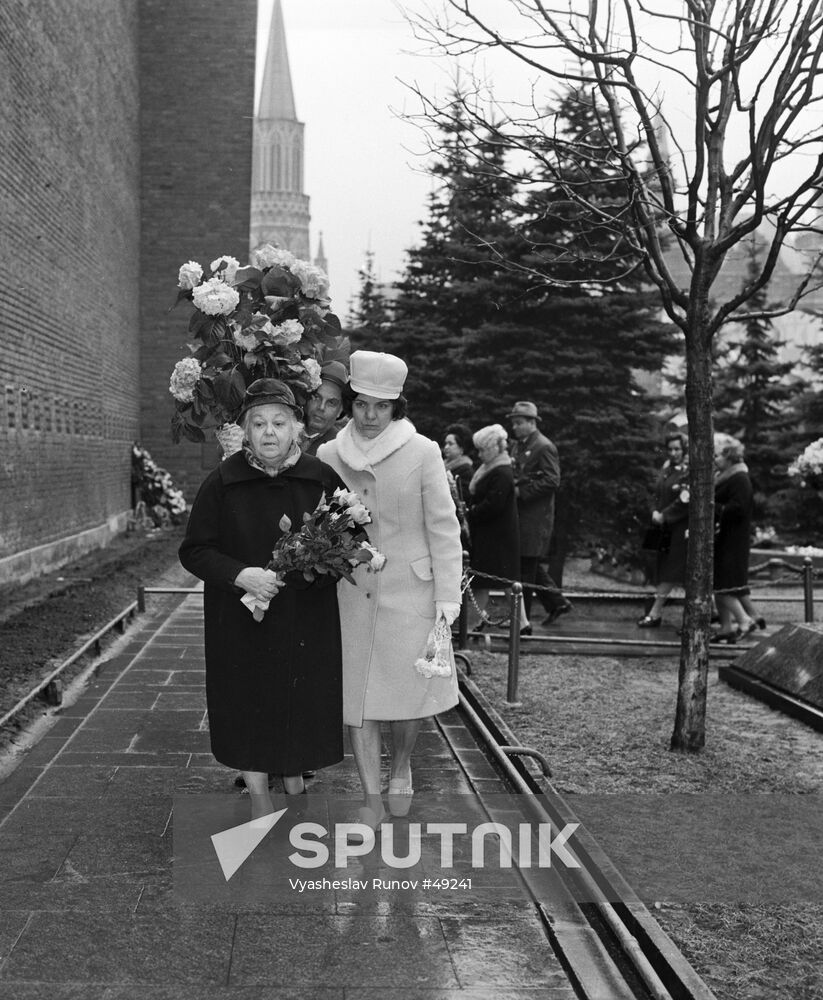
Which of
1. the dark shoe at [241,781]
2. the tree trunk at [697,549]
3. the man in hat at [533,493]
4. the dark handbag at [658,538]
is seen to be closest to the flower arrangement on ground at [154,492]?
the man in hat at [533,493]

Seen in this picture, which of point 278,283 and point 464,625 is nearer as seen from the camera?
point 278,283

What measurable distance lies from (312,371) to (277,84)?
4771 inches

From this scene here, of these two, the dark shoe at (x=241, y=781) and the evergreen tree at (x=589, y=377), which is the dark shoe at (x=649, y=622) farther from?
the evergreen tree at (x=589, y=377)

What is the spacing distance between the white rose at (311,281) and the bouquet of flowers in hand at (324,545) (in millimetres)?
1647

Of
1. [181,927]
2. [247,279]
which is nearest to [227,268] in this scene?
[247,279]

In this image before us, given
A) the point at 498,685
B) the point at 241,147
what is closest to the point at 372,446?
the point at 498,685

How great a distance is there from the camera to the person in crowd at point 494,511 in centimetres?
1045

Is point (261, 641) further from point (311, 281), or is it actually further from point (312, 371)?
point (311, 281)

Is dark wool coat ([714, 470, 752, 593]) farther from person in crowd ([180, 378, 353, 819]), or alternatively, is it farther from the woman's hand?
the woman's hand

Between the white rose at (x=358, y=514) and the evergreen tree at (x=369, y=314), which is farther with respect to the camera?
the evergreen tree at (x=369, y=314)

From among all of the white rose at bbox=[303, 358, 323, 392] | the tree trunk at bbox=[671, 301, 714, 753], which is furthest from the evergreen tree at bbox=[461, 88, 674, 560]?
the white rose at bbox=[303, 358, 323, 392]

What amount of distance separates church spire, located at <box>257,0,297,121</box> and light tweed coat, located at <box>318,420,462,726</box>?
119901 mm

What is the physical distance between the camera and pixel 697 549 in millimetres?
7012

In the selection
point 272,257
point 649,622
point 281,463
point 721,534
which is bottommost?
point 649,622
